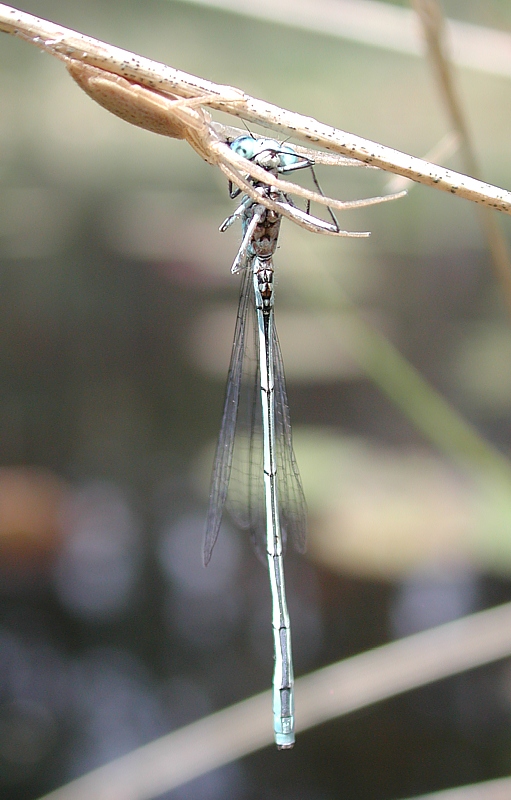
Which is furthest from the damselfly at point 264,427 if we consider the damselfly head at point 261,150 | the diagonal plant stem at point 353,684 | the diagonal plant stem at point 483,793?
the diagonal plant stem at point 483,793

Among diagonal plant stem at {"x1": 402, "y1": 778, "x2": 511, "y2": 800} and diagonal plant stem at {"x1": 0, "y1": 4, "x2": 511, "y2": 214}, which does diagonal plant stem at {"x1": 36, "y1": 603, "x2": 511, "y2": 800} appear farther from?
diagonal plant stem at {"x1": 0, "y1": 4, "x2": 511, "y2": 214}

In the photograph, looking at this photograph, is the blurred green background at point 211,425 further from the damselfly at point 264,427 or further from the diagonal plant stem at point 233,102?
the diagonal plant stem at point 233,102

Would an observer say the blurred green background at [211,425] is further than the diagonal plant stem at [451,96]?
Yes

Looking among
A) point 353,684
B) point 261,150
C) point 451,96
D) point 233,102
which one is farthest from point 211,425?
point 233,102

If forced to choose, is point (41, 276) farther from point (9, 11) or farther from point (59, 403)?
point (9, 11)

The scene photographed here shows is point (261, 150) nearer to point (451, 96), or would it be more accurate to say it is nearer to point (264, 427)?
point (451, 96)

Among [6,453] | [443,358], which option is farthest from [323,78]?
[6,453]
